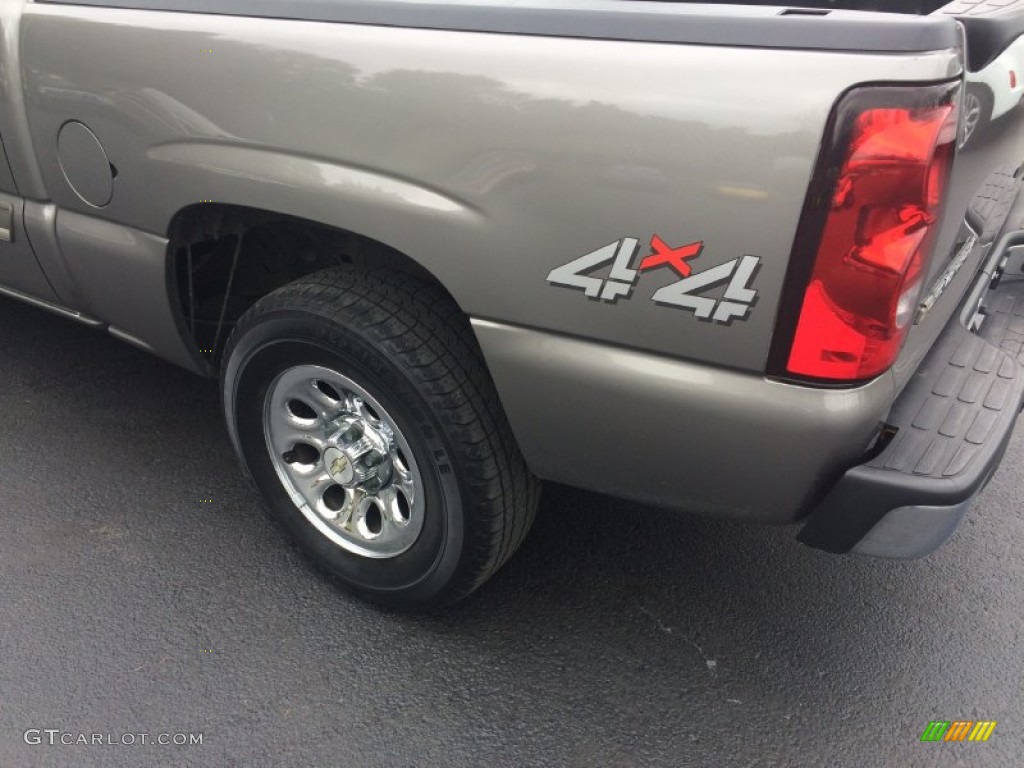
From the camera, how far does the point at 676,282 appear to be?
156 centimetres

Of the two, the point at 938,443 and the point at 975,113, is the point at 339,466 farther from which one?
the point at 975,113

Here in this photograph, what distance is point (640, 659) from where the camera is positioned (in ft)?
7.32

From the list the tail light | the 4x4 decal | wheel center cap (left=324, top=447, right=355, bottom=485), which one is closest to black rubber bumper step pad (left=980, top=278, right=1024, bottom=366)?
the tail light

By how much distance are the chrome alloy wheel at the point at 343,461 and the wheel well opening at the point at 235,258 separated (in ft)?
1.14

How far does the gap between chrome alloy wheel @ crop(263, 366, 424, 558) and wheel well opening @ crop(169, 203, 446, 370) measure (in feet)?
1.14

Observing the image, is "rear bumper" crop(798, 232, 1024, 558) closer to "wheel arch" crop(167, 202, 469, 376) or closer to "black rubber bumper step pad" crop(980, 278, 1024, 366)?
"black rubber bumper step pad" crop(980, 278, 1024, 366)

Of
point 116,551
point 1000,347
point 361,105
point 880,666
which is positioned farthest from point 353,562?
point 1000,347

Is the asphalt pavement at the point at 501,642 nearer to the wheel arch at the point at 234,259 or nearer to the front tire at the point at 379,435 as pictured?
the front tire at the point at 379,435

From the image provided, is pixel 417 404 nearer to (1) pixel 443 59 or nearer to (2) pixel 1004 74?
Answer: (1) pixel 443 59

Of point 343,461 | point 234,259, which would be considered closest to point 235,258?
point 234,259

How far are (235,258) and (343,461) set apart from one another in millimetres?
675

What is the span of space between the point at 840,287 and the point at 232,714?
Answer: 5.26ft

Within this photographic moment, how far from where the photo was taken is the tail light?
54.8 inches

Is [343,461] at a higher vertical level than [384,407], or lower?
lower
